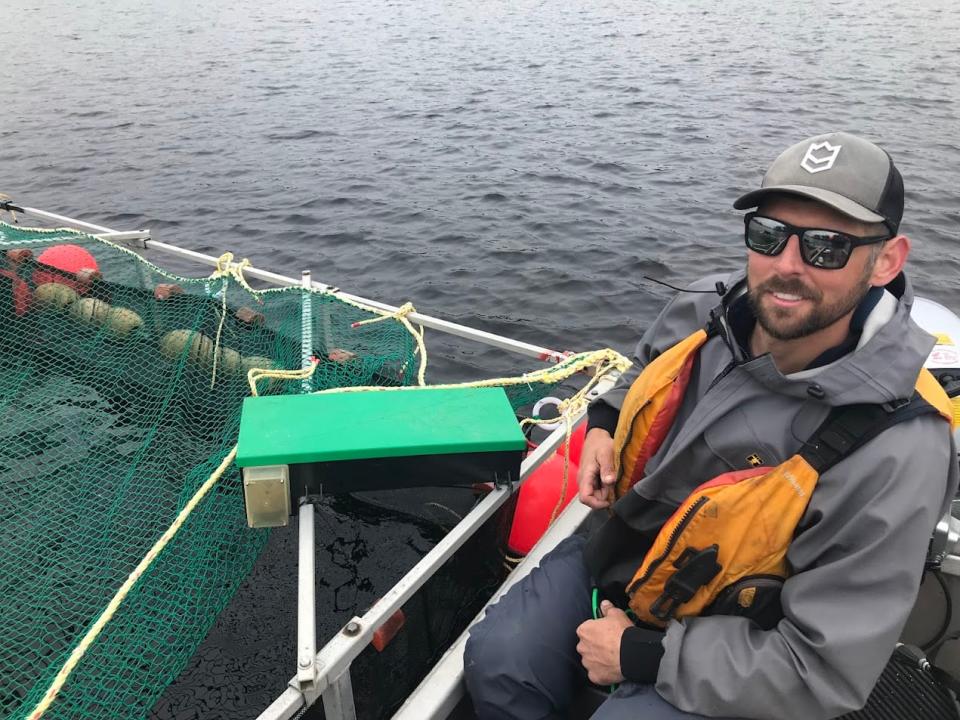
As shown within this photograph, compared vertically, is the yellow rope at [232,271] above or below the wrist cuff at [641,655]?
below

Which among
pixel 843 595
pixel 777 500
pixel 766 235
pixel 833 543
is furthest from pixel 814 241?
pixel 843 595

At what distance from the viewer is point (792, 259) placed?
2.35 m

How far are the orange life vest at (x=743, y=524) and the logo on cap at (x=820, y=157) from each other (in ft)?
2.37

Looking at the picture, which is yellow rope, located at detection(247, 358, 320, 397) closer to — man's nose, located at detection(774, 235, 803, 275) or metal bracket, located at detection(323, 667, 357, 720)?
metal bracket, located at detection(323, 667, 357, 720)

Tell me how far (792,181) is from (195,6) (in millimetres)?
38146

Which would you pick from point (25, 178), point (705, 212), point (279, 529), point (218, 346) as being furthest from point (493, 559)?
point (25, 178)

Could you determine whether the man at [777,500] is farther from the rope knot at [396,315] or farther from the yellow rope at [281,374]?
the rope knot at [396,315]

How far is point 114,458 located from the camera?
446 centimetres

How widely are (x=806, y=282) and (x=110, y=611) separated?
8.92 feet

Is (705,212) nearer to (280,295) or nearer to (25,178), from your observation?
(280,295)

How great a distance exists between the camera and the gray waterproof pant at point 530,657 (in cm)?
266

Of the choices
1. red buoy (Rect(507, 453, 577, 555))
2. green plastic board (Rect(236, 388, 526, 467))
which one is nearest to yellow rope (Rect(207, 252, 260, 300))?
green plastic board (Rect(236, 388, 526, 467))

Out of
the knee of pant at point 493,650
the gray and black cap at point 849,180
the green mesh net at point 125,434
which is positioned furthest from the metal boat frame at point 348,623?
the gray and black cap at point 849,180

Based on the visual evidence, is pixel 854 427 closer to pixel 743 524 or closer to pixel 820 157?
A: pixel 743 524
